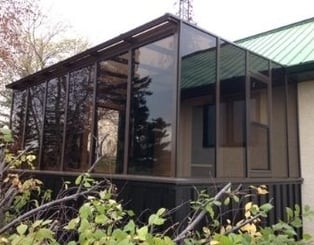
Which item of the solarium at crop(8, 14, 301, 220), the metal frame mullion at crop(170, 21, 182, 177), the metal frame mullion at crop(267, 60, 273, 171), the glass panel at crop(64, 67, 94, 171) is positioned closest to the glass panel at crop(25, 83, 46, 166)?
the solarium at crop(8, 14, 301, 220)

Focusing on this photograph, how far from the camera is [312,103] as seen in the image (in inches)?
284

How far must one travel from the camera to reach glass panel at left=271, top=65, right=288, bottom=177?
22.7ft

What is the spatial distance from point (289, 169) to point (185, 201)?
10.2 feet


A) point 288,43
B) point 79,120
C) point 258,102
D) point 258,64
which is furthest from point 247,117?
point 288,43

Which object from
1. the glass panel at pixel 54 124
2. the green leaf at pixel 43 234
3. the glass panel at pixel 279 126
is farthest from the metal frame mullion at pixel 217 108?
the green leaf at pixel 43 234

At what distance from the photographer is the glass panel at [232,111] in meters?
5.77

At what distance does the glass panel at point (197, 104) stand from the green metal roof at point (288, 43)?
7.59 ft

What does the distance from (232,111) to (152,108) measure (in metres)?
1.40

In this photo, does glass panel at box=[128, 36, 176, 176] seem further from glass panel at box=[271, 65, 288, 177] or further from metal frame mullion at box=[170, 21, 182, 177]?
glass panel at box=[271, 65, 288, 177]

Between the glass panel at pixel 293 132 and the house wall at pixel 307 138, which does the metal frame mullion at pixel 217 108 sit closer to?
the glass panel at pixel 293 132

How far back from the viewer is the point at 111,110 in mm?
6340

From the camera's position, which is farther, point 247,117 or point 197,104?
point 247,117

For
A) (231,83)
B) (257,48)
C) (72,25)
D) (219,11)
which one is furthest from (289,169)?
(219,11)

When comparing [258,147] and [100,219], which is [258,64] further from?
[100,219]
